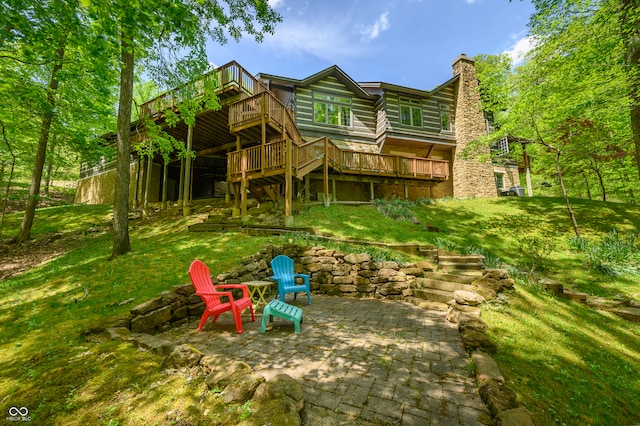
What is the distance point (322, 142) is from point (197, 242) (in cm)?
719

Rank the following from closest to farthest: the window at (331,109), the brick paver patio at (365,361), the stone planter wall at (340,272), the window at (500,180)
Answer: the brick paver patio at (365,361)
the stone planter wall at (340,272)
the window at (331,109)
the window at (500,180)

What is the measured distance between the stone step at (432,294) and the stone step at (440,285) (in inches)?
3.6

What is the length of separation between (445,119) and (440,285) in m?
14.9

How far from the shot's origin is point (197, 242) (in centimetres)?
749

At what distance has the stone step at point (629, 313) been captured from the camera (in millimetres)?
4563

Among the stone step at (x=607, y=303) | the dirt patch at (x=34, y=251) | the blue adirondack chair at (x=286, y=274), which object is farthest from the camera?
the dirt patch at (x=34, y=251)

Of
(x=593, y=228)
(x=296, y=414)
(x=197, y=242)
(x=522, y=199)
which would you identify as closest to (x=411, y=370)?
(x=296, y=414)

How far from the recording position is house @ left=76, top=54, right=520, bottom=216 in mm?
11500

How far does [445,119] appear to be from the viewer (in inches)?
666

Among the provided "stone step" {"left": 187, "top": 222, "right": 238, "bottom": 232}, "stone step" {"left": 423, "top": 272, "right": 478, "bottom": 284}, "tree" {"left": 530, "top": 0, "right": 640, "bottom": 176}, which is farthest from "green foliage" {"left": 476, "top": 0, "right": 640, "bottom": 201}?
"stone step" {"left": 187, "top": 222, "right": 238, "bottom": 232}

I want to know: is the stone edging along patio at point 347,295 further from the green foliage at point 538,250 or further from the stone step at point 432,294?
the green foliage at point 538,250

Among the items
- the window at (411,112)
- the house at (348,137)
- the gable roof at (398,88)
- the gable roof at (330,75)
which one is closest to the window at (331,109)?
the house at (348,137)

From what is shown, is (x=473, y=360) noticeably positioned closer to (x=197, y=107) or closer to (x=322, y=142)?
(x=197, y=107)

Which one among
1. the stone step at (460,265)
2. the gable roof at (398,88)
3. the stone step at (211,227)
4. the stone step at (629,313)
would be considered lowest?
the stone step at (629,313)
